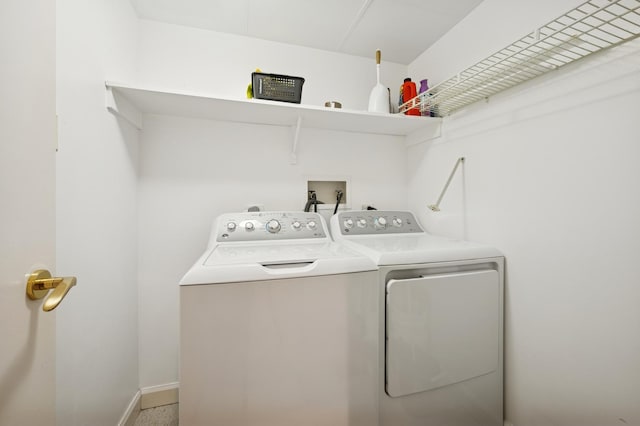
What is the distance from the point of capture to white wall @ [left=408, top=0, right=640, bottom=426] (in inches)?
33.8

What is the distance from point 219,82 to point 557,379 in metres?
2.36

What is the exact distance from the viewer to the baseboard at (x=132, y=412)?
1296mm

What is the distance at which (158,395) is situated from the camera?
4.99ft

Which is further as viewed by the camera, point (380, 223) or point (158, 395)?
point (380, 223)

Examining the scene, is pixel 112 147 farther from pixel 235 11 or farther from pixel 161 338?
pixel 161 338

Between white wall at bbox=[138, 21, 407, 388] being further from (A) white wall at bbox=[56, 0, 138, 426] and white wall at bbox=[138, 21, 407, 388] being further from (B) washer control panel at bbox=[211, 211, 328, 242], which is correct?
(B) washer control panel at bbox=[211, 211, 328, 242]

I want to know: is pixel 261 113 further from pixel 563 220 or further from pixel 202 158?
pixel 563 220

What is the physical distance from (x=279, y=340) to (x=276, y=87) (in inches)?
50.6

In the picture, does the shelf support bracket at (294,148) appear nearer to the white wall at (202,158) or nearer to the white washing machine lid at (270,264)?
the white wall at (202,158)

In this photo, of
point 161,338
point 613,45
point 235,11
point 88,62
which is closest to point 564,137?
point 613,45

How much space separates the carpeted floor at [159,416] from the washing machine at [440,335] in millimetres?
1249

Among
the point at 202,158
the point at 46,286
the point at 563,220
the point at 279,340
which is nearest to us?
the point at 46,286

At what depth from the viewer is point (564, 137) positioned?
39.7 inches

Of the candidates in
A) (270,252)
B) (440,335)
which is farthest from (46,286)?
(440,335)
